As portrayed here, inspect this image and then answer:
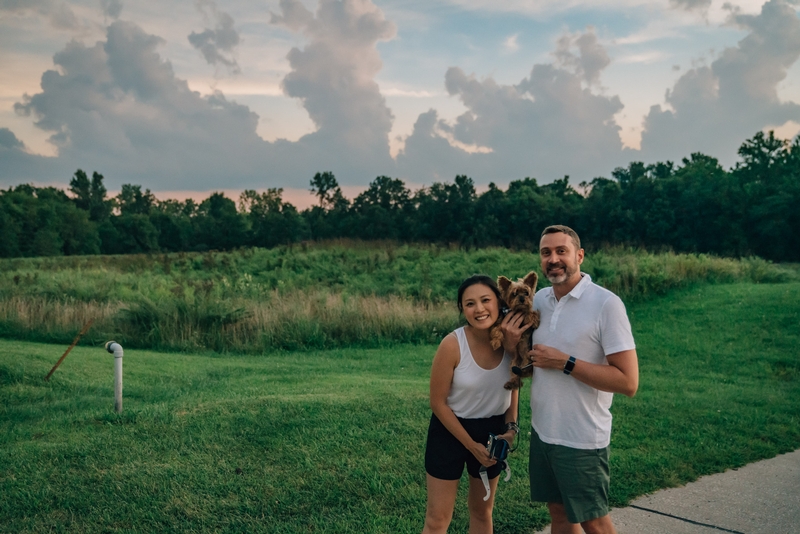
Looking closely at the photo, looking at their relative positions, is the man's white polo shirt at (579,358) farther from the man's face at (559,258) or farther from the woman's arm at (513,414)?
the woman's arm at (513,414)

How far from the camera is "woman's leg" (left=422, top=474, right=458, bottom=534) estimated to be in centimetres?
335

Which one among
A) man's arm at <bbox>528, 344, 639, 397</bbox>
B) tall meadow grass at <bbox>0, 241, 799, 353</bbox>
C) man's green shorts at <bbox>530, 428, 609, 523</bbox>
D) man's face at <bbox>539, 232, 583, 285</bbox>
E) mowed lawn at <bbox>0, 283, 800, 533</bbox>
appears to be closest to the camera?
man's arm at <bbox>528, 344, 639, 397</bbox>

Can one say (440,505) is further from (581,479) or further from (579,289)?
(579,289)

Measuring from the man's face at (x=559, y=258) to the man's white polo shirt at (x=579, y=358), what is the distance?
3.3 inches

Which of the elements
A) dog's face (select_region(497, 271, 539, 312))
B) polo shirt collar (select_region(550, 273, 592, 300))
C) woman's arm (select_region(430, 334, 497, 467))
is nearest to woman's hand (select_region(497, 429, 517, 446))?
woman's arm (select_region(430, 334, 497, 467))

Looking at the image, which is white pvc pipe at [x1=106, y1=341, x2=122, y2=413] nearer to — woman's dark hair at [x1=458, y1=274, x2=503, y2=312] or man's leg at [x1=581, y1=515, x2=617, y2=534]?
woman's dark hair at [x1=458, y1=274, x2=503, y2=312]

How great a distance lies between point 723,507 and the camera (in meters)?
4.91

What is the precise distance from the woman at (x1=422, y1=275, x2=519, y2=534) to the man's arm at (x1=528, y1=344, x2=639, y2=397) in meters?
0.43

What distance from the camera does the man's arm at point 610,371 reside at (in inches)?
115

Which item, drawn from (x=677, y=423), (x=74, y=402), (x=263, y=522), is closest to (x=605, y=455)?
(x=263, y=522)

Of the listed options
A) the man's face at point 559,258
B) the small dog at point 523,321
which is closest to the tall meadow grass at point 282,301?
the small dog at point 523,321

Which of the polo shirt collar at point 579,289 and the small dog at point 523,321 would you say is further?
the small dog at point 523,321

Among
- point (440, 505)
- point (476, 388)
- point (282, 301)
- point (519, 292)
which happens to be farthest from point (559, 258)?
point (282, 301)

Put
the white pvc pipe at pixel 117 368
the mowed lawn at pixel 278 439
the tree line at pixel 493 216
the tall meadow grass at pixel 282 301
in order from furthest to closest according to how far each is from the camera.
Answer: the tree line at pixel 493 216, the tall meadow grass at pixel 282 301, the white pvc pipe at pixel 117 368, the mowed lawn at pixel 278 439
